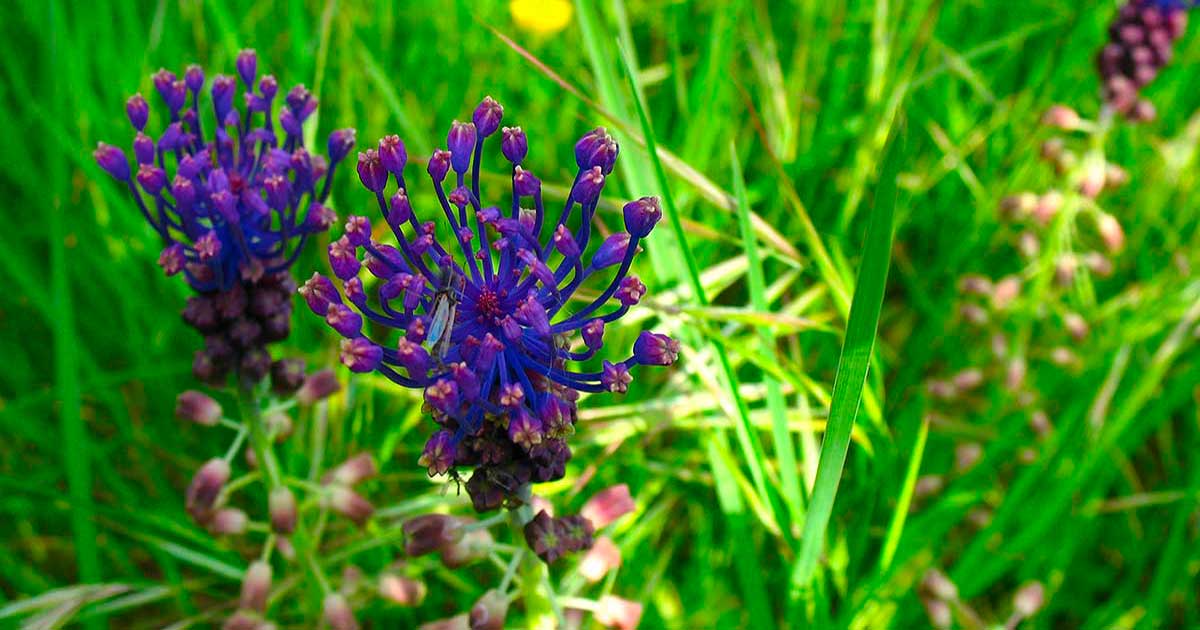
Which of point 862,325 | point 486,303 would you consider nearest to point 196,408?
point 486,303

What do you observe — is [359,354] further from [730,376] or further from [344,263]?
[730,376]

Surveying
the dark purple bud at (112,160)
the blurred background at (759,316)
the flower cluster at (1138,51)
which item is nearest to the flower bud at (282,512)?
the blurred background at (759,316)

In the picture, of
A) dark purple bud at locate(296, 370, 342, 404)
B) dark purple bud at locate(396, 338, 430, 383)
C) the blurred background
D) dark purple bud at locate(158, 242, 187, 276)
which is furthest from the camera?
the blurred background

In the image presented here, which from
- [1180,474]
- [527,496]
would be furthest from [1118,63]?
[527,496]

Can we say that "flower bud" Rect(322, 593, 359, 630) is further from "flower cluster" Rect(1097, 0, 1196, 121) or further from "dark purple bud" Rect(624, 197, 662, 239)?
"flower cluster" Rect(1097, 0, 1196, 121)

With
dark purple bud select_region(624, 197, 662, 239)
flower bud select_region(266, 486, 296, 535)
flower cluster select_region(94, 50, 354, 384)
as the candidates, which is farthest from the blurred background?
dark purple bud select_region(624, 197, 662, 239)

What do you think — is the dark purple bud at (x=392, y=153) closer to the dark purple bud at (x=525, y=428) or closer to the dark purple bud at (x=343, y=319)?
the dark purple bud at (x=343, y=319)
